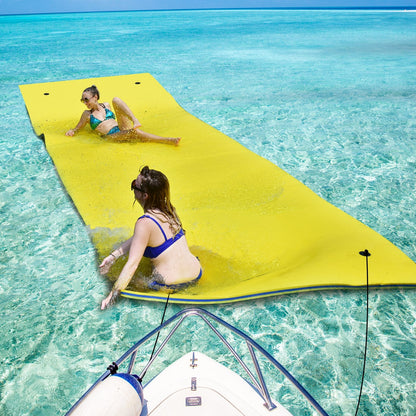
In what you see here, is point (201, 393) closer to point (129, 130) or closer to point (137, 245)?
point (137, 245)

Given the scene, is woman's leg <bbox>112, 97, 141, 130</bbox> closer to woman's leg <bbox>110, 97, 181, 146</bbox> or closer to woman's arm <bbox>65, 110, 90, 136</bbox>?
woman's leg <bbox>110, 97, 181, 146</bbox>

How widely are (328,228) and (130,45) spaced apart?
603 inches

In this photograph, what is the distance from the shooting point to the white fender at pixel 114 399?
143cm

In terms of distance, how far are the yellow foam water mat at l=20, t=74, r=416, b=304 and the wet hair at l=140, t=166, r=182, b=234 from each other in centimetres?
56

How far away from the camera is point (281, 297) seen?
2.78 m

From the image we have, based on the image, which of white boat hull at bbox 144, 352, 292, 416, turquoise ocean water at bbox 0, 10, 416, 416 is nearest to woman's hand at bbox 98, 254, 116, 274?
turquoise ocean water at bbox 0, 10, 416, 416

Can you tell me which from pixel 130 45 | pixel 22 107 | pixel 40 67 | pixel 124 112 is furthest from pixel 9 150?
pixel 130 45

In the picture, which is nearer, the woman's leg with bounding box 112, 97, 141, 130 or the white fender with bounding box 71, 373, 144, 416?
the white fender with bounding box 71, 373, 144, 416

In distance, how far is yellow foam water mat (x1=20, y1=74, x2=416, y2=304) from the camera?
2.80 m

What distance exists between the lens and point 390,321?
→ 2.63 meters

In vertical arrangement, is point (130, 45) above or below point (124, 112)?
below

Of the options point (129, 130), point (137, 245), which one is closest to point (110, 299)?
point (137, 245)

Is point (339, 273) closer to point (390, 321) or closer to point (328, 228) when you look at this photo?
point (390, 321)

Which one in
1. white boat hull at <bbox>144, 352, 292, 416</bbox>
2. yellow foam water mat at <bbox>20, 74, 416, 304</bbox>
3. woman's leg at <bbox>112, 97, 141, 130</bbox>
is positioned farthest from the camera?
woman's leg at <bbox>112, 97, 141, 130</bbox>
